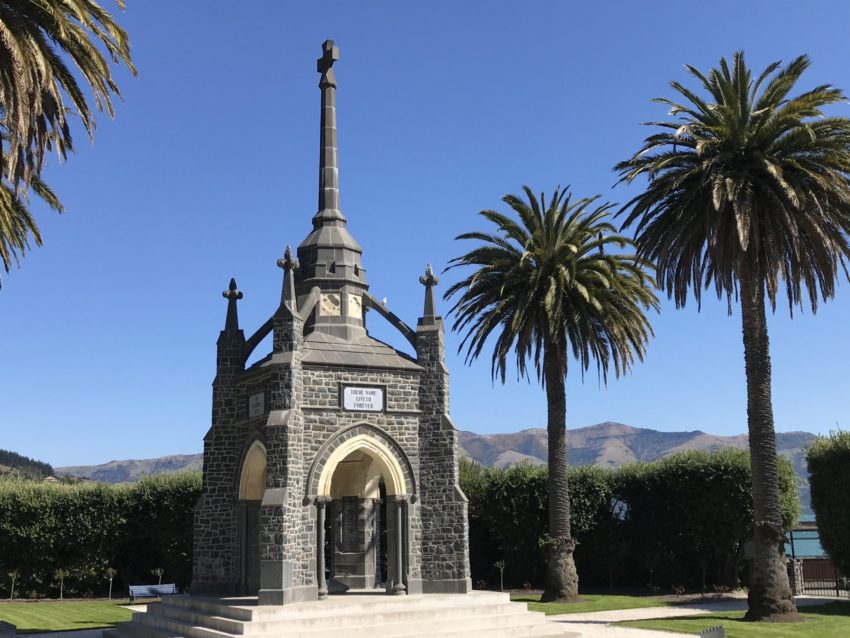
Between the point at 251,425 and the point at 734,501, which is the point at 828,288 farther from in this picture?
the point at 251,425

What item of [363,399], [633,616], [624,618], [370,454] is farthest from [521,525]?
[363,399]

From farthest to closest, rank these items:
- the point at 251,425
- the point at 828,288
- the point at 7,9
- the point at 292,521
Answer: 1. the point at 828,288
2. the point at 251,425
3. the point at 292,521
4. the point at 7,9

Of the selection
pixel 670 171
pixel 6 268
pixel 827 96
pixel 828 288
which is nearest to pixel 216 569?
pixel 6 268

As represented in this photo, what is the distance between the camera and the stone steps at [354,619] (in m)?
19.9

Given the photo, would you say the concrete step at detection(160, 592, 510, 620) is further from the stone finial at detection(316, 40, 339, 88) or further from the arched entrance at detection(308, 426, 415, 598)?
the stone finial at detection(316, 40, 339, 88)

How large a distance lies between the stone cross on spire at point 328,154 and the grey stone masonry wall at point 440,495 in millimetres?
5865

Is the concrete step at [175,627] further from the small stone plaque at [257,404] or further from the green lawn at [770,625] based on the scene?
the green lawn at [770,625]

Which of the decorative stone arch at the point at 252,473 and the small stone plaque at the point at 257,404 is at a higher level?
the small stone plaque at the point at 257,404

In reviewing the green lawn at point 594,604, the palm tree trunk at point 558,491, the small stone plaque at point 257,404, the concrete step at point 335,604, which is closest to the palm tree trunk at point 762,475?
the green lawn at point 594,604

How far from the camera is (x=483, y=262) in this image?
33562 mm

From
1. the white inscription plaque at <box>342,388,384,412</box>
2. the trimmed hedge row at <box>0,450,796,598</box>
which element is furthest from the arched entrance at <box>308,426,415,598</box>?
the trimmed hedge row at <box>0,450,796,598</box>

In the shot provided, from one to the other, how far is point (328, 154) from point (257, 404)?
27.5 feet

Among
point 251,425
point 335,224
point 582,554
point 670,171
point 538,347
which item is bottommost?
point 582,554

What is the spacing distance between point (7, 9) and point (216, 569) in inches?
636
